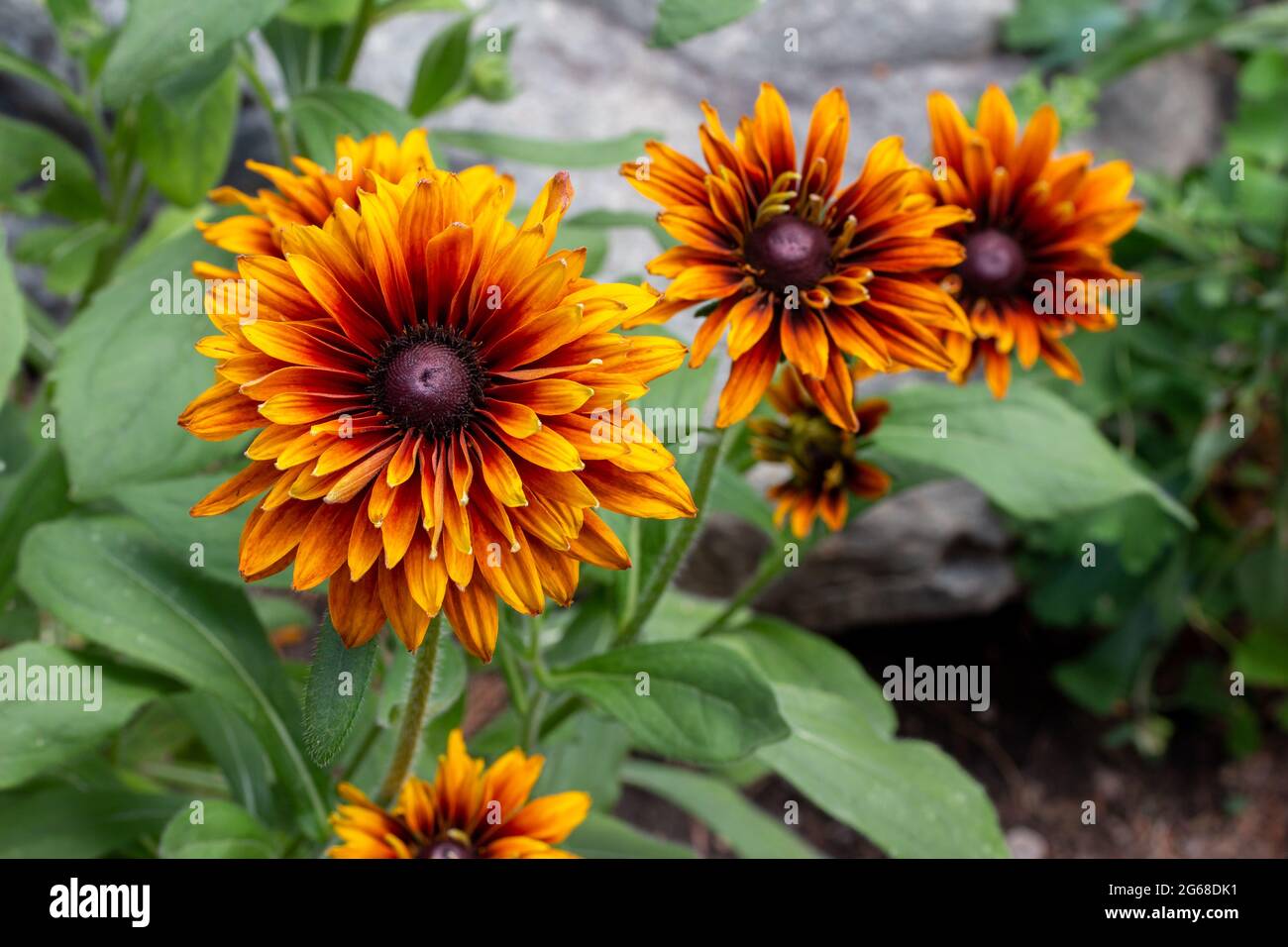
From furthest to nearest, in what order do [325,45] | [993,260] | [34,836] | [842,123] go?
1. [325,45]
2. [34,836]
3. [993,260]
4. [842,123]

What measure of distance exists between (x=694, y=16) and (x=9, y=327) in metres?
0.86

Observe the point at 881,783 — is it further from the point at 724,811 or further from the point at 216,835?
the point at 216,835

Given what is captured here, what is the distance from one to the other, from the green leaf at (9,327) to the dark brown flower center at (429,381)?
2.13 ft

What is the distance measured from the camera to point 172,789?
2100 mm

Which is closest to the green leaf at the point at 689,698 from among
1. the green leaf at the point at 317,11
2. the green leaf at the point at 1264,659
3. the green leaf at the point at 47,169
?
the green leaf at the point at 317,11

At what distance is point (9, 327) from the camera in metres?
1.40

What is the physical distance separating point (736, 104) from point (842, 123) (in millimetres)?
Result: 1503

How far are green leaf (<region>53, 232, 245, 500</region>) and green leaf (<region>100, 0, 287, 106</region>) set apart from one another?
28 cm

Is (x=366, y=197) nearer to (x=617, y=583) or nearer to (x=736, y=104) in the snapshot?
(x=617, y=583)

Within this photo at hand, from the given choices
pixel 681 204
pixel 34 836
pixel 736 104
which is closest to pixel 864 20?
pixel 736 104

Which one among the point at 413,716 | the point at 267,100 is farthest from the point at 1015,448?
the point at 267,100

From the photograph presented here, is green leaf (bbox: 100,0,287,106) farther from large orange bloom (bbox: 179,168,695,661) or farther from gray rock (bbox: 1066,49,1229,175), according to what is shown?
gray rock (bbox: 1066,49,1229,175)

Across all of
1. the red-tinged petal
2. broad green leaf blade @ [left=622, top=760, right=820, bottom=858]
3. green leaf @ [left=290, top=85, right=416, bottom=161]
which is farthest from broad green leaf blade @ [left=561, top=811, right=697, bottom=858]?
green leaf @ [left=290, top=85, right=416, bottom=161]

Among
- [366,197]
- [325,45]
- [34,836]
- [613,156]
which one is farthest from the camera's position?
[325,45]
